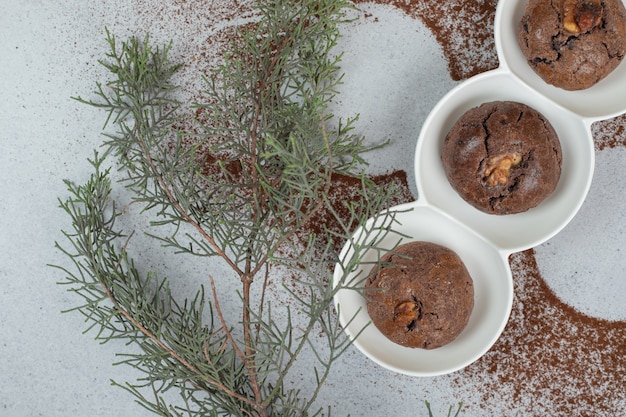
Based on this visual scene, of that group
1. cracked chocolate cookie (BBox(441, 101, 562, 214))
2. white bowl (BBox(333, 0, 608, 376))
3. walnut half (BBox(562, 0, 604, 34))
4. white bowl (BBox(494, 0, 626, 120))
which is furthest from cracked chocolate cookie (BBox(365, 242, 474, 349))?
walnut half (BBox(562, 0, 604, 34))

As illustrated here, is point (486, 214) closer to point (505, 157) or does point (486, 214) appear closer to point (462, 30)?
point (505, 157)

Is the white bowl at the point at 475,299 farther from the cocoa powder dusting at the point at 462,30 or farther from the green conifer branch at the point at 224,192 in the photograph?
the cocoa powder dusting at the point at 462,30

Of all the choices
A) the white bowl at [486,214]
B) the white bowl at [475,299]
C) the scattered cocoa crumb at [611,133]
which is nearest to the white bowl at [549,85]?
the white bowl at [486,214]

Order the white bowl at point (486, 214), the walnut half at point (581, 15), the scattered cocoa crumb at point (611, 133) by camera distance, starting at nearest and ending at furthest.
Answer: the walnut half at point (581, 15), the white bowl at point (486, 214), the scattered cocoa crumb at point (611, 133)

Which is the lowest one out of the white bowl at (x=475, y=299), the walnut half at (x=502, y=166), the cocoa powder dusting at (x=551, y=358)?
the cocoa powder dusting at (x=551, y=358)

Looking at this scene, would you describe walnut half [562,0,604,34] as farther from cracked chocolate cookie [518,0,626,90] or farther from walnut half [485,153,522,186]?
walnut half [485,153,522,186]

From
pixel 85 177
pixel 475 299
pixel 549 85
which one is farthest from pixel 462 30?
pixel 85 177

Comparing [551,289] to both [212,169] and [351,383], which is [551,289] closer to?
[351,383]

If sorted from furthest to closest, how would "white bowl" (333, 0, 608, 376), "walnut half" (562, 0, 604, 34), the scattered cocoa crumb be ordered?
1. the scattered cocoa crumb
2. "white bowl" (333, 0, 608, 376)
3. "walnut half" (562, 0, 604, 34)
